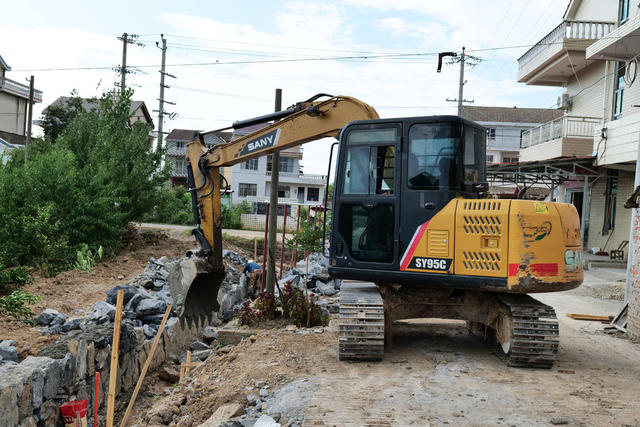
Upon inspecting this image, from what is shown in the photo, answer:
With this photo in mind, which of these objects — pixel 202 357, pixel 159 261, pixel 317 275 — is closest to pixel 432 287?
pixel 202 357

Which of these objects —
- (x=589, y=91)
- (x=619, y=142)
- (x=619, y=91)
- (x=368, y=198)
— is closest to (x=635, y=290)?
(x=368, y=198)

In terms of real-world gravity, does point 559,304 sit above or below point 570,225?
below

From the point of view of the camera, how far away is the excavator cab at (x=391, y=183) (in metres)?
6.98

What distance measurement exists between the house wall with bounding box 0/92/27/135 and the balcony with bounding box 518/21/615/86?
1526 inches

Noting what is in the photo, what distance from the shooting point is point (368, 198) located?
7.23m

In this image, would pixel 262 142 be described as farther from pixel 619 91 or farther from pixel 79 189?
pixel 619 91

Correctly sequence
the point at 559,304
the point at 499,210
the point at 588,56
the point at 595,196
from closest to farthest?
the point at 499,210 → the point at 559,304 → the point at 588,56 → the point at 595,196

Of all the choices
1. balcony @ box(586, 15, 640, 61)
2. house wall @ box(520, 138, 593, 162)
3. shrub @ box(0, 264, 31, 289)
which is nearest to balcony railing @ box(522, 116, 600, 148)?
house wall @ box(520, 138, 593, 162)

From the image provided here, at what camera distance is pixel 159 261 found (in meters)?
15.8

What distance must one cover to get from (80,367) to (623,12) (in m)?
20.1

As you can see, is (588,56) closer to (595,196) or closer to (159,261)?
(595,196)

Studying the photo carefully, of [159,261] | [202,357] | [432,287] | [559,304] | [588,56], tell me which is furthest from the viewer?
[588,56]

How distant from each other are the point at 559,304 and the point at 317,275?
6333mm

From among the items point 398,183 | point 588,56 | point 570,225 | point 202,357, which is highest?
point 588,56
